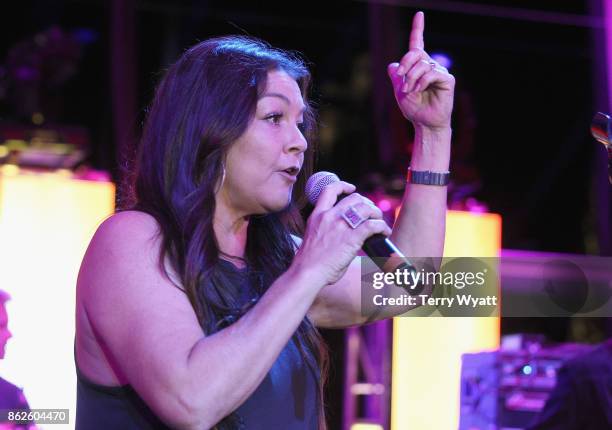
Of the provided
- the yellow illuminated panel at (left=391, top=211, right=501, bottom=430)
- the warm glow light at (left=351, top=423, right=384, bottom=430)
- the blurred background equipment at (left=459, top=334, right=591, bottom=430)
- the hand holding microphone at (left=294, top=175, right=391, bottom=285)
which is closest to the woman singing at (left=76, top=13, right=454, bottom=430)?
the hand holding microphone at (left=294, top=175, right=391, bottom=285)

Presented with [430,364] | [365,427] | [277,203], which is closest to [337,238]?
[277,203]

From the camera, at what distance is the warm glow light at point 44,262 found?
326 cm

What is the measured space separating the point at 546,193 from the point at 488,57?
1.07 meters

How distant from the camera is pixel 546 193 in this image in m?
6.83

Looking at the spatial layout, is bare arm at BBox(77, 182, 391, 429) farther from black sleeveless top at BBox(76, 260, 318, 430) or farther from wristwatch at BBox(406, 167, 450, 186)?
wristwatch at BBox(406, 167, 450, 186)

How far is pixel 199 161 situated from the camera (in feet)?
5.07

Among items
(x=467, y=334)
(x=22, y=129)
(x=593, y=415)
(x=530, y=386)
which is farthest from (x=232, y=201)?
(x=22, y=129)

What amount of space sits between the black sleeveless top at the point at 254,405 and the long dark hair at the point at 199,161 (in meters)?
0.03

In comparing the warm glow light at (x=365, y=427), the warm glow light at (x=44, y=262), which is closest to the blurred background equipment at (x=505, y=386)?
the warm glow light at (x=365, y=427)

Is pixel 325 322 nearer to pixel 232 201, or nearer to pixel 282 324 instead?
pixel 232 201

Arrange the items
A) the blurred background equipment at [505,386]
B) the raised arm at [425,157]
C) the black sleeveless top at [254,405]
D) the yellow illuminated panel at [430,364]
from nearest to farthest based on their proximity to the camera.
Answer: the black sleeveless top at [254,405] → the raised arm at [425,157] → the blurred background equipment at [505,386] → the yellow illuminated panel at [430,364]

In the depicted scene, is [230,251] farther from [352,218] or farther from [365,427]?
[365,427]

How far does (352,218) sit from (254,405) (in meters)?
0.35

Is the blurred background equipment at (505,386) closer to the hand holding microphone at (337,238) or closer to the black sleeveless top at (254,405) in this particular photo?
the black sleeveless top at (254,405)
